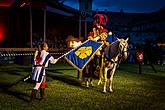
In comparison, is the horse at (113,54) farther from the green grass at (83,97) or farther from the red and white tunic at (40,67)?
the red and white tunic at (40,67)

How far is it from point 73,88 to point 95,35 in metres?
2.20

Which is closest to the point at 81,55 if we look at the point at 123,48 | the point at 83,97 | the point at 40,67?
the point at 123,48

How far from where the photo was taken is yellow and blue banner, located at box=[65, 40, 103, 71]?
35.0 feet

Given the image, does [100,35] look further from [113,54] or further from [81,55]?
[81,55]

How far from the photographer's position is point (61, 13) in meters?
26.8

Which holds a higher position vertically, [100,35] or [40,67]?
[100,35]

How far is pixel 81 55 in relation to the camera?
10719 mm

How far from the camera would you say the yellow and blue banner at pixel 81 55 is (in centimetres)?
1066

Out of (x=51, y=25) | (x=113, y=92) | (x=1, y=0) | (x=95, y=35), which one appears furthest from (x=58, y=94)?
(x=51, y=25)

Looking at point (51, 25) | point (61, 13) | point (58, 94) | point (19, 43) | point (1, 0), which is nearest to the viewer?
point (58, 94)

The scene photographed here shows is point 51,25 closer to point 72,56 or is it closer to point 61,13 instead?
point 61,13

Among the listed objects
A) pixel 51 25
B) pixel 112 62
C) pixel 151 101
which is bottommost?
pixel 151 101

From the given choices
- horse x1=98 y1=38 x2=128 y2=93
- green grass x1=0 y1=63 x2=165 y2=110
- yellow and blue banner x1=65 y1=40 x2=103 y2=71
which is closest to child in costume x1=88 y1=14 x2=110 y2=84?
horse x1=98 y1=38 x2=128 y2=93

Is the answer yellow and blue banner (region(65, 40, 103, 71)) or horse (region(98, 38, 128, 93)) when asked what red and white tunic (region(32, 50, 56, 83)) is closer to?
yellow and blue banner (region(65, 40, 103, 71))
